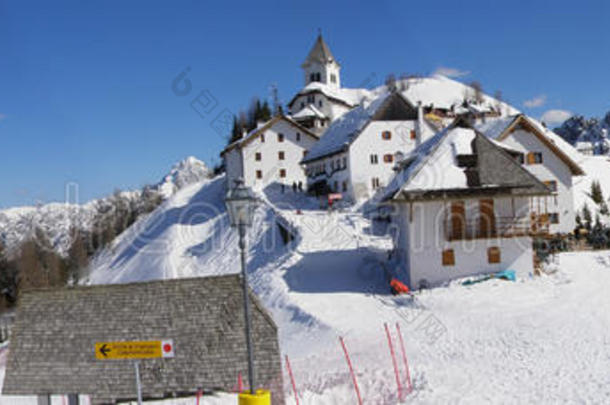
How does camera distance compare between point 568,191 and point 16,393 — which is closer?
point 16,393

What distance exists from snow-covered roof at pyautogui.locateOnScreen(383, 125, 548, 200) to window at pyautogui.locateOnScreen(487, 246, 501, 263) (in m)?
3.18

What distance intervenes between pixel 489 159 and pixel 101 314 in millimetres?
21035

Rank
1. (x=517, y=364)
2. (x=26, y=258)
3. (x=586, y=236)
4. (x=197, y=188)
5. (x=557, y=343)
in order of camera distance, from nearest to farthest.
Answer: (x=517, y=364) < (x=557, y=343) < (x=586, y=236) < (x=26, y=258) < (x=197, y=188)

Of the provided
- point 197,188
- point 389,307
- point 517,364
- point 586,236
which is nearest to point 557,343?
point 517,364

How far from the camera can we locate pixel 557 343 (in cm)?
1766

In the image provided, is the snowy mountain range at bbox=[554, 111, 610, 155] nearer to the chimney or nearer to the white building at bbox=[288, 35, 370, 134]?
the white building at bbox=[288, 35, 370, 134]

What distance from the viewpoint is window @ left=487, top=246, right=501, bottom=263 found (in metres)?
26.8

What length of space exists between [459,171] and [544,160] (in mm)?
15595

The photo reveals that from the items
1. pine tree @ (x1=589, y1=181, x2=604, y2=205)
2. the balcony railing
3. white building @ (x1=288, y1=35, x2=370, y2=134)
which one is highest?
white building @ (x1=288, y1=35, x2=370, y2=134)

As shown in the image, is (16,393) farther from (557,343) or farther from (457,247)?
(457,247)

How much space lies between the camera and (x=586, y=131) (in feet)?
442

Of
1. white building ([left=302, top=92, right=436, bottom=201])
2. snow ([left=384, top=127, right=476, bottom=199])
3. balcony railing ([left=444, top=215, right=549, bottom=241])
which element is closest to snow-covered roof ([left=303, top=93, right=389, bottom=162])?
white building ([left=302, top=92, right=436, bottom=201])

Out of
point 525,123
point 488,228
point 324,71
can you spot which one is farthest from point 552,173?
point 324,71

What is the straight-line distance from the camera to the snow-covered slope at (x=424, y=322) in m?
14.8
